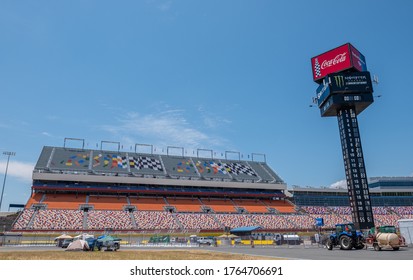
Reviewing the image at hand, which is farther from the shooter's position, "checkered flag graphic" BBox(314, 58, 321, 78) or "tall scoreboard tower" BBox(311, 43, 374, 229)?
"checkered flag graphic" BBox(314, 58, 321, 78)

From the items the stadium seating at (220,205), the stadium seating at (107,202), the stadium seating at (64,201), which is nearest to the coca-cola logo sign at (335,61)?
the stadium seating at (220,205)

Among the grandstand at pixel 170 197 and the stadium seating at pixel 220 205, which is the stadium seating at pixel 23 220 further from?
the stadium seating at pixel 220 205

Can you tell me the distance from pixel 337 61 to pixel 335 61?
1.51 feet

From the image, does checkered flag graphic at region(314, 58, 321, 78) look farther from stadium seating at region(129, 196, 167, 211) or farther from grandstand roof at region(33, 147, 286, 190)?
stadium seating at region(129, 196, 167, 211)

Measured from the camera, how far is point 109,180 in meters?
77.9

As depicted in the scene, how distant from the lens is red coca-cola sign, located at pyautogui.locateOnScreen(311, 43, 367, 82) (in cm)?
6356

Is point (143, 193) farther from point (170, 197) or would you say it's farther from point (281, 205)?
point (281, 205)

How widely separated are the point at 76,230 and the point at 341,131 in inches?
2041

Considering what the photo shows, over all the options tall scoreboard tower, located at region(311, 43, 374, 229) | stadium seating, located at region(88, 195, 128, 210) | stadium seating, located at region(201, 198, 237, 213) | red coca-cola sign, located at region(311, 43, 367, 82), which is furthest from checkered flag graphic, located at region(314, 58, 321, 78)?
stadium seating, located at region(88, 195, 128, 210)

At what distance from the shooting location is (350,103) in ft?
205

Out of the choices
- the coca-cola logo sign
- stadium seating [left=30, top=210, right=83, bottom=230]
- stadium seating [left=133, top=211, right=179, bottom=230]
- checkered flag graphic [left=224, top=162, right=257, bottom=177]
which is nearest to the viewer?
stadium seating [left=30, top=210, right=83, bottom=230]
